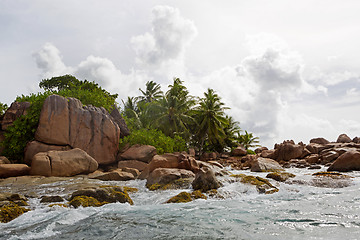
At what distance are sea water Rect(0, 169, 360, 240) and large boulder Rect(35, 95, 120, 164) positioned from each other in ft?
25.8

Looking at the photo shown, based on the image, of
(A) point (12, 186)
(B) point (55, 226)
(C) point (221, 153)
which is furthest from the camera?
(C) point (221, 153)

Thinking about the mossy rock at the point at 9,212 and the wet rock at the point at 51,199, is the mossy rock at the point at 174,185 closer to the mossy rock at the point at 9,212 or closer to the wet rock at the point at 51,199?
the wet rock at the point at 51,199

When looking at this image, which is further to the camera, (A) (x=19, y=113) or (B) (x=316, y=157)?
(B) (x=316, y=157)

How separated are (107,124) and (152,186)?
802 cm

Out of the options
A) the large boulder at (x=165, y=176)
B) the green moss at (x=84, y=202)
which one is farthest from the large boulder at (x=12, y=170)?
the green moss at (x=84, y=202)

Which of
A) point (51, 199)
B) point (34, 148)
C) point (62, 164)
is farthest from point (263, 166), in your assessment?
point (34, 148)

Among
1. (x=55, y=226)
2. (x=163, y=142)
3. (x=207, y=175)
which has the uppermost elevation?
(x=163, y=142)

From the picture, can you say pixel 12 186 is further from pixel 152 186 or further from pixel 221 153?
pixel 221 153

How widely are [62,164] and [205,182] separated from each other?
23.6 ft

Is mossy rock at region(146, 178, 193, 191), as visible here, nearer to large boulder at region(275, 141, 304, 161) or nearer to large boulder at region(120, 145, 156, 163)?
large boulder at region(120, 145, 156, 163)

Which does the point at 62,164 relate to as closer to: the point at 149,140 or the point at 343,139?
the point at 149,140

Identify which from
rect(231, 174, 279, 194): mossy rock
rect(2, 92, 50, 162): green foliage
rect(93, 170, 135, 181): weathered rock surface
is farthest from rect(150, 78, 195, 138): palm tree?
rect(231, 174, 279, 194): mossy rock

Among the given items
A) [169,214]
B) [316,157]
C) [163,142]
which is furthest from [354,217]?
[316,157]

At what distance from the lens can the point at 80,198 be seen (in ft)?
26.2
